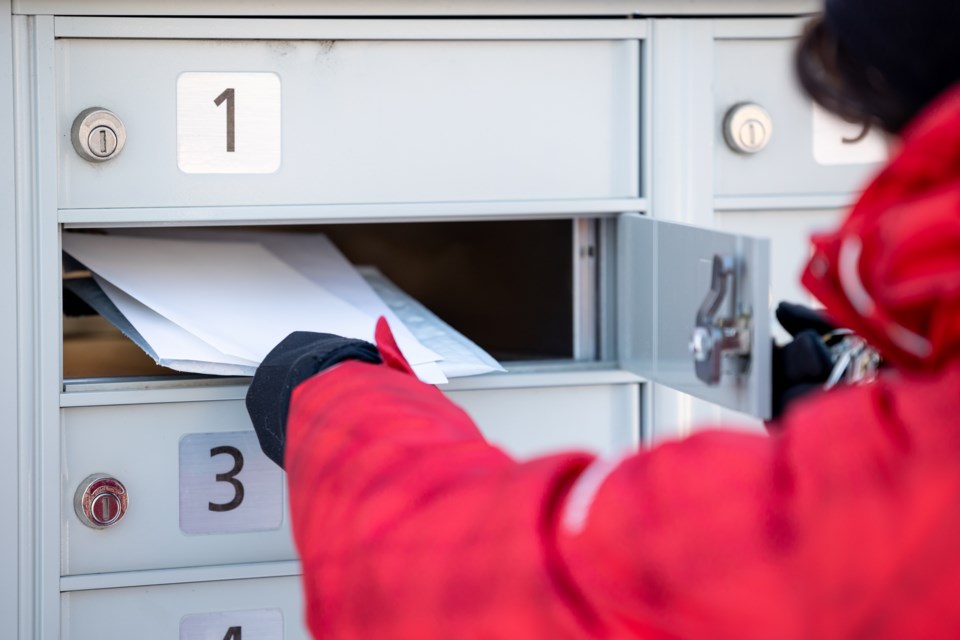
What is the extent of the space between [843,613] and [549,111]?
2.09ft

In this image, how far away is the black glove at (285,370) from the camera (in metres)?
0.67

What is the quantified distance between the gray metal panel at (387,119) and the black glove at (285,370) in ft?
0.58

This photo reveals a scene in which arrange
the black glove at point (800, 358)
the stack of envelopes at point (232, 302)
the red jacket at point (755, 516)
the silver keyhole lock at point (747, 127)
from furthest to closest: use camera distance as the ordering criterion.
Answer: the silver keyhole lock at point (747, 127)
the stack of envelopes at point (232, 302)
the black glove at point (800, 358)
the red jacket at point (755, 516)

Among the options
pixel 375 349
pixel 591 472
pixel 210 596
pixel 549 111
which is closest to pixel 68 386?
pixel 210 596

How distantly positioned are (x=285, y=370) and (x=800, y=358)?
0.33m

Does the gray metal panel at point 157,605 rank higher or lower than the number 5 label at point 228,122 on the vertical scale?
lower

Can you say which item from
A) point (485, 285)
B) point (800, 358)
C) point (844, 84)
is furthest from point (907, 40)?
point (485, 285)

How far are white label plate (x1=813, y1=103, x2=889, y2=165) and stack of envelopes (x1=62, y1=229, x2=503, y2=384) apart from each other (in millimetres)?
373

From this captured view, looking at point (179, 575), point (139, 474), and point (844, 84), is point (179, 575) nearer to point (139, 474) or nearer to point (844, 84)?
point (139, 474)

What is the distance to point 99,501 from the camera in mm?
877

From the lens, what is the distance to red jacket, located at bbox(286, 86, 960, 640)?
0.35m

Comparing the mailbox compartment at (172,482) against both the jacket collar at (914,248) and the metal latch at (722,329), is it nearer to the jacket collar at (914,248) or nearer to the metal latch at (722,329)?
the metal latch at (722,329)

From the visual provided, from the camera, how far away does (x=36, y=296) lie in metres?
0.86

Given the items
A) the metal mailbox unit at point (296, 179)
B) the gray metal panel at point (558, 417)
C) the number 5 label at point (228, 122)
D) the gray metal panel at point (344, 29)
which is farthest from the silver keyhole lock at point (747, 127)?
the number 5 label at point (228, 122)
